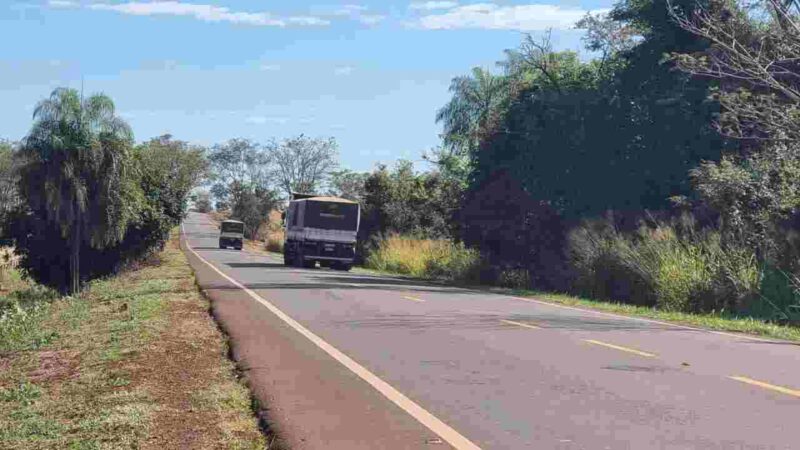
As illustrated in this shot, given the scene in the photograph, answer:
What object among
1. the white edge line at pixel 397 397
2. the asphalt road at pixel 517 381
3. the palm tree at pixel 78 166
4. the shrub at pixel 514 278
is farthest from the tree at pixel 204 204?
the white edge line at pixel 397 397

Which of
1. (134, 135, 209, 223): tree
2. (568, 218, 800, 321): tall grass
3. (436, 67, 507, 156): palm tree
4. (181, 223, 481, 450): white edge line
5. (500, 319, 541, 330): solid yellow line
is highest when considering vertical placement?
(436, 67, 507, 156): palm tree

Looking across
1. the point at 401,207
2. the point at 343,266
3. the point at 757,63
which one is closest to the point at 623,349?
the point at 757,63

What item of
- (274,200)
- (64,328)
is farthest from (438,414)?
(274,200)

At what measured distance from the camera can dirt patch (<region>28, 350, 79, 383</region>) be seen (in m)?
11.0

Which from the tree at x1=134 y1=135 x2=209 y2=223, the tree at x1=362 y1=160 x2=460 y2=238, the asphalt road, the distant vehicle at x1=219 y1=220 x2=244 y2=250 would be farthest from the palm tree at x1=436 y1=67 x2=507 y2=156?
the asphalt road

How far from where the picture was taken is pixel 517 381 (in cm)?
1019

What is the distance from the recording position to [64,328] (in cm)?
1680

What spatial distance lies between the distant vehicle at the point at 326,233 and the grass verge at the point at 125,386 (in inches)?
1119

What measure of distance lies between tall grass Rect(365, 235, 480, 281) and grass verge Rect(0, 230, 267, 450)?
22864mm

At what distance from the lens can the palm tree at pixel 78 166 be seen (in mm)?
34531

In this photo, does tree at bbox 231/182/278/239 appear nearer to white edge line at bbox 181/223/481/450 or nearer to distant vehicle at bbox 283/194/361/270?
distant vehicle at bbox 283/194/361/270

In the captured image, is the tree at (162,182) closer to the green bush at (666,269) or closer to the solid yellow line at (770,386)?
the green bush at (666,269)

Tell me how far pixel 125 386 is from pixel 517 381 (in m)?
3.81

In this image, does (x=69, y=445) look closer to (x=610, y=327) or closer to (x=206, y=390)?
(x=206, y=390)
